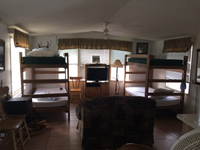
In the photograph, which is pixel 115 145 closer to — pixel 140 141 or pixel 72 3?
pixel 140 141

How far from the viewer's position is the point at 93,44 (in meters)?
5.96

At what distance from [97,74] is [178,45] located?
2757 mm

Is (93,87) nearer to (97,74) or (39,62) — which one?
(97,74)

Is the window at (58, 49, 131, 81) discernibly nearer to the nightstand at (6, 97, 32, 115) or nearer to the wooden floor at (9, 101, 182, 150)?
the wooden floor at (9, 101, 182, 150)

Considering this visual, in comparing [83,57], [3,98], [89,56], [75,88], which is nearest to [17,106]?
[3,98]

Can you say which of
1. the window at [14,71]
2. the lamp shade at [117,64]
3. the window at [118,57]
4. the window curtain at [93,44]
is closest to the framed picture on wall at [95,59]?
the window curtain at [93,44]

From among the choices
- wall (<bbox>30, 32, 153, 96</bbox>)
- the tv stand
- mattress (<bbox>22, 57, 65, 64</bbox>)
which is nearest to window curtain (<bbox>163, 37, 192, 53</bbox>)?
wall (<bbox>30, 32, 153, 96</bbox>)

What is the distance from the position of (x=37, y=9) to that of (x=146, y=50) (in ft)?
15.4

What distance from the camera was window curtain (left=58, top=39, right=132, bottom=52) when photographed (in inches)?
229

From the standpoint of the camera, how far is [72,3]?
8.07ft

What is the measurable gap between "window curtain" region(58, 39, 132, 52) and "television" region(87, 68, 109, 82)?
0.86 m

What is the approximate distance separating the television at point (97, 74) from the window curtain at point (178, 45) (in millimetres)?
2163

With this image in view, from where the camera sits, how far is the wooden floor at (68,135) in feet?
9.36

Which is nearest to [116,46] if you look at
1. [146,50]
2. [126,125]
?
[146,50]
